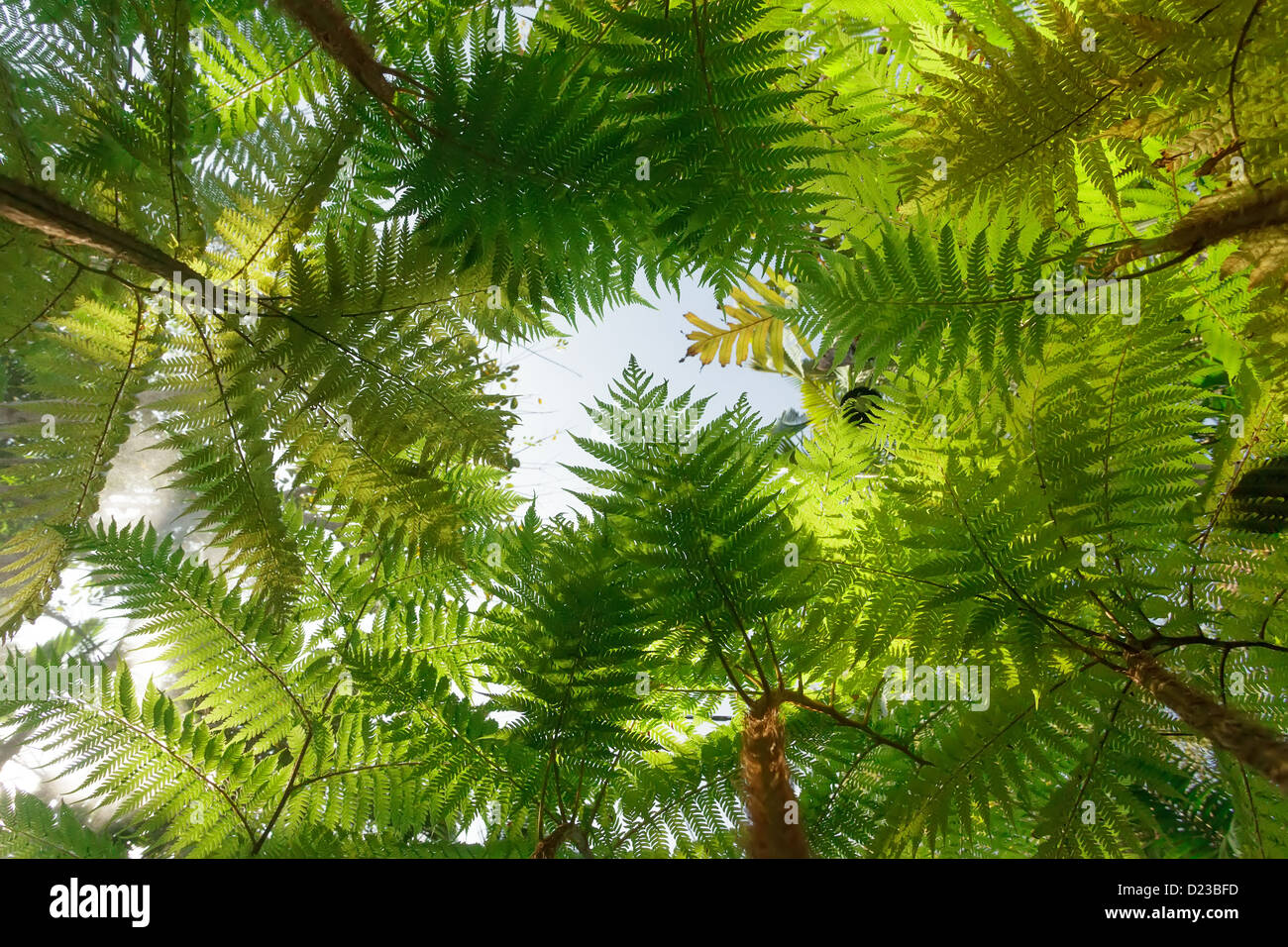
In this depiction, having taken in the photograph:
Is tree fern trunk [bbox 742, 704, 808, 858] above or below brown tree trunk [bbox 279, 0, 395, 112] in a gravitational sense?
below

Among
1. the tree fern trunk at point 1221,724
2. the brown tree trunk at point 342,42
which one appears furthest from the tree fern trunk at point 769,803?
the brown tree trunk at point 342,42

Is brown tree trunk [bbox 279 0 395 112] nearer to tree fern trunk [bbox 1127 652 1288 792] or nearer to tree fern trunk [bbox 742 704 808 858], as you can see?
tree fern trunk [bbox 742 704 808 858]

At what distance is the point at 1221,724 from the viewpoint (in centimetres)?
62

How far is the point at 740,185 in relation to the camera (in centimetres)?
77

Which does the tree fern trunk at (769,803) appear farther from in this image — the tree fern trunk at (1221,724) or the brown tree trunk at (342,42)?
the brown tree trunk at (342,42)

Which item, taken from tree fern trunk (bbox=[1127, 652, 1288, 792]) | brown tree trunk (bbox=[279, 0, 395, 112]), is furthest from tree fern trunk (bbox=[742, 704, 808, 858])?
brown tree trunk (bbox=[279, 0, 395, 112])

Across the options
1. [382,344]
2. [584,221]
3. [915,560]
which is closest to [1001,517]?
[915,560]

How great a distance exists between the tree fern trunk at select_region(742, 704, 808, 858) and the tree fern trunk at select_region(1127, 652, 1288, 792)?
39 centimetres

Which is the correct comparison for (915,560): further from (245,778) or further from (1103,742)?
(245,778)

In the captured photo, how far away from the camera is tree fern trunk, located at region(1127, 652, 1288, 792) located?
554 mm

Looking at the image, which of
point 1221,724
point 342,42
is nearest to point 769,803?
point 1221,724

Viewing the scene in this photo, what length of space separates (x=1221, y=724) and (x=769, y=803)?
1.42 ft

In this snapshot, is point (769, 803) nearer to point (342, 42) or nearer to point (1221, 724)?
point (1221, 724)
